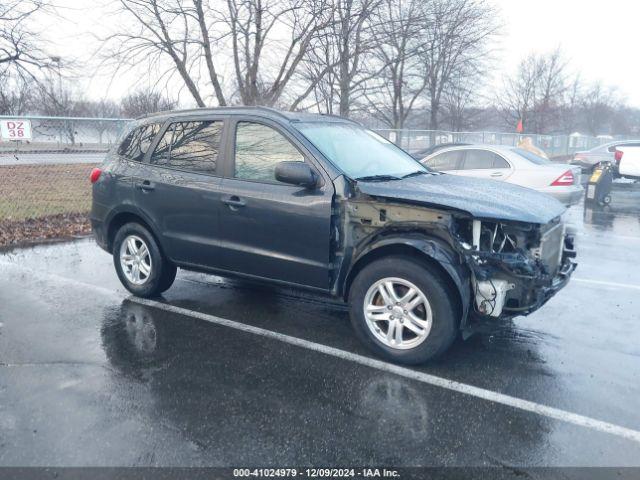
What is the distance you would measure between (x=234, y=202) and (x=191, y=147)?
0.87m

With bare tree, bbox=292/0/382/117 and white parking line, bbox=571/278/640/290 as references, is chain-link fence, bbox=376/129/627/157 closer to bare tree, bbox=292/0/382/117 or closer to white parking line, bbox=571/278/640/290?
bare tree, bbox=292/0/382/117

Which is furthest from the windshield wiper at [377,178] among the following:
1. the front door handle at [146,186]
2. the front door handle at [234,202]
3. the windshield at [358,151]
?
the front door handle at [146,186]

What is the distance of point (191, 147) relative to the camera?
511 centimetres

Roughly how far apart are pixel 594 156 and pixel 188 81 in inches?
656

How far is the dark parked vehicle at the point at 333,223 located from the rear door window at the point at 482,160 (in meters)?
5.02

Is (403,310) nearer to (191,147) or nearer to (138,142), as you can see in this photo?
(191,147)

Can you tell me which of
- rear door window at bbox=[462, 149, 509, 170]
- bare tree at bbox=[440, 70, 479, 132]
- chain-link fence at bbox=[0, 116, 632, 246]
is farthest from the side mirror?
bare tree at bbox=[440, 70, 479, 132]

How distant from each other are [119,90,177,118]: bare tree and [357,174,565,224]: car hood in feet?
19.7

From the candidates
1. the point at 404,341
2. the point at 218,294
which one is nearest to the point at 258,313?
the point at 218,294

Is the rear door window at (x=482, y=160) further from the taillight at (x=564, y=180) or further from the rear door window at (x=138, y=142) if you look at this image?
the rear door window at (x=138, y=142)

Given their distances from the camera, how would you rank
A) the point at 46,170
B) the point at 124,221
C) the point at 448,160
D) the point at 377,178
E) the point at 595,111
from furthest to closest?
the point at 595,111 → the point at 46,170 → the point at 448,160 → the point at 124,221 → the point at 377,178

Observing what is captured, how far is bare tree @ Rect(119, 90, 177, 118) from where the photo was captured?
1543cm

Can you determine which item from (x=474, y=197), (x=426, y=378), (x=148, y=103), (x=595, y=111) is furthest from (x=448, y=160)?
(x=595, y=111)

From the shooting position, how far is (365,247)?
13.5ft
